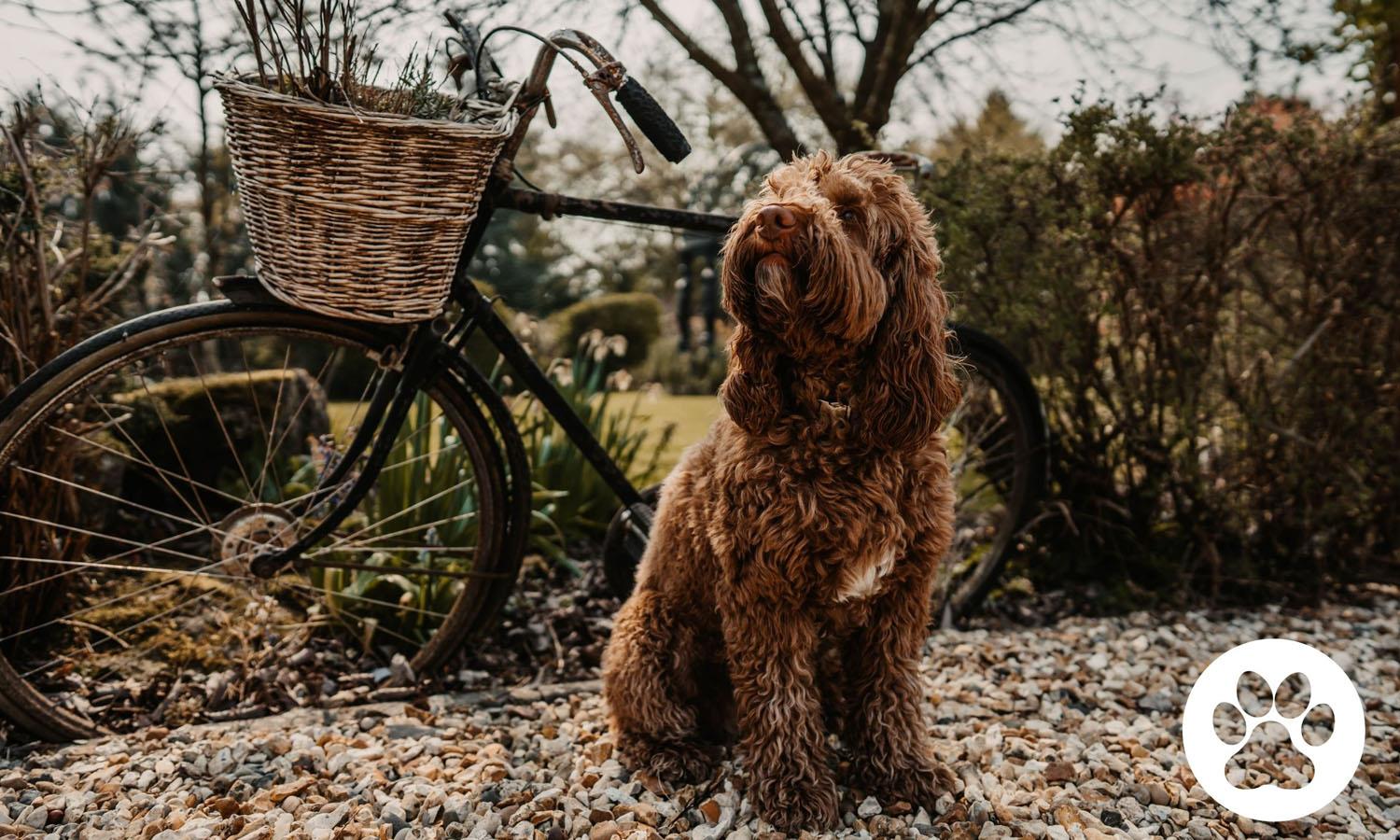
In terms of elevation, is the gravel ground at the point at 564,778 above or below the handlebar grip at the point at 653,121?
below

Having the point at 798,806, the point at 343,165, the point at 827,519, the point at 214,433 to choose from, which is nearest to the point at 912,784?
the point at 798,806

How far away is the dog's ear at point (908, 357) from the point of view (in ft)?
6.59

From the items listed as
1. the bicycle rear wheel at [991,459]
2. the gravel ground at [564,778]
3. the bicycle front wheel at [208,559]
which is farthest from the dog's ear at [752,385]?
the bicycle rear wheel at [991,459]

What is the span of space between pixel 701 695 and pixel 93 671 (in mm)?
1913

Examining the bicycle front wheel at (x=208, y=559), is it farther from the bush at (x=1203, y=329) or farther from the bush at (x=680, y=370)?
the bush at (x=680, y=370)

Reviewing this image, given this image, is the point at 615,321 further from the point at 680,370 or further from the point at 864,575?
the point at 864,575

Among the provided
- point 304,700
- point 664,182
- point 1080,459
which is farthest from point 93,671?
point 664,182

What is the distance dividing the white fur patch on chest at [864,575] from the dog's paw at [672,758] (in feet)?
2.03

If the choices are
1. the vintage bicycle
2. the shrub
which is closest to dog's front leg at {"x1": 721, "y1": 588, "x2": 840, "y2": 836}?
the vintage bicycle

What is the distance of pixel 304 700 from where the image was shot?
2918 mm

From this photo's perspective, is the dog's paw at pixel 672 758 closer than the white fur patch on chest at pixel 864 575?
No

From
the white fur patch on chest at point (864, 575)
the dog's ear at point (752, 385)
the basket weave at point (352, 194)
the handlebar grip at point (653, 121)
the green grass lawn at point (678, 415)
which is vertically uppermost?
the handlebar grip at point (653, 121)

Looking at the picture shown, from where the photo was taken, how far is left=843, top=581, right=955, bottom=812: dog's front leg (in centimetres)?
231

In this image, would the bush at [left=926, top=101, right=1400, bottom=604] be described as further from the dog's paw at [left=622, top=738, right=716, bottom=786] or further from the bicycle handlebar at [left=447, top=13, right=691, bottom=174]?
the dog's paw at [left=622, top=738, right=716, bottom=786]
